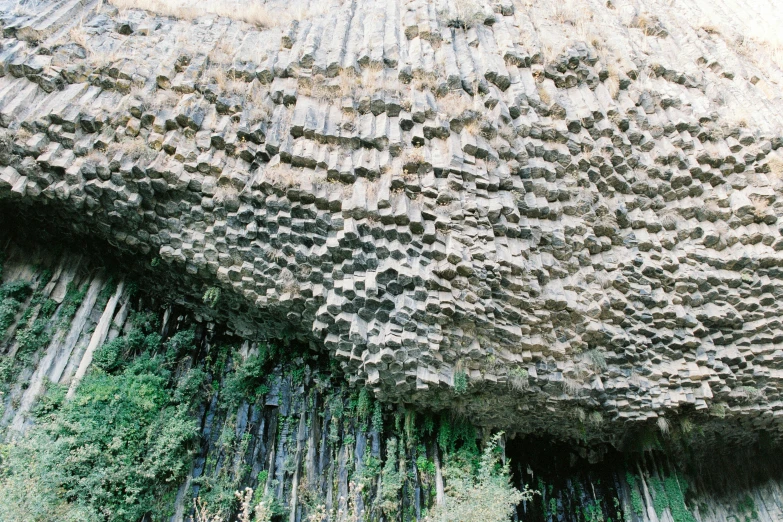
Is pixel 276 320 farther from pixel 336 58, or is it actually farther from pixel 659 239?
pixel 659 239

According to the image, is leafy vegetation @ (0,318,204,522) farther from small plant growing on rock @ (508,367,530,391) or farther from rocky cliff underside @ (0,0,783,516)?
small plant growing on rock @ (508,367,530,391)

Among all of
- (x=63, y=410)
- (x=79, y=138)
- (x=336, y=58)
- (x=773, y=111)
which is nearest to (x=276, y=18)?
(x=336, y=58)

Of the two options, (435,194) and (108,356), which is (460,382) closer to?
(435,194)

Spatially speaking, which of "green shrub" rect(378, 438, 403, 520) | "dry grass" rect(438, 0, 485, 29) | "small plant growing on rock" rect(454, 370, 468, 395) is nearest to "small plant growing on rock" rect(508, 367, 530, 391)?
"small plant growing on rock" rect(454, 370, 468, 395)

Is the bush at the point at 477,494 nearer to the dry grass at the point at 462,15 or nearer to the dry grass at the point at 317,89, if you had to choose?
the dry grass at the point at 317,89

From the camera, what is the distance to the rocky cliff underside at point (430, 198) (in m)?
6.92

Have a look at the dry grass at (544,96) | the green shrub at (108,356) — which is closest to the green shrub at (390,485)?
the green shrub at (108,356)

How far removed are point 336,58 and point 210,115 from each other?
1770mm

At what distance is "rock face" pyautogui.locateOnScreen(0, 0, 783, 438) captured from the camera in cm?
691

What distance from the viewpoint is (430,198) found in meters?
6.91

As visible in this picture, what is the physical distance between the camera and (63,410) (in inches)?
272

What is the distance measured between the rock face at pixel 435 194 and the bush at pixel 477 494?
28.4 inches

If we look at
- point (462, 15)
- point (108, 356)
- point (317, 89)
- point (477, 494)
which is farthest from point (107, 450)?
point (462, 15)

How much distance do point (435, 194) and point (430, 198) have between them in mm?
75
